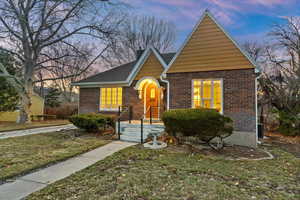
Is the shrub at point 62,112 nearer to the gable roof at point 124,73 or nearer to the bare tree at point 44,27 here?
the bare tree at point 44,27

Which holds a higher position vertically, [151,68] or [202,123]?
[151,68]

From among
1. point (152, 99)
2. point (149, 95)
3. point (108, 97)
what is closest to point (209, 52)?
point (152, 99)

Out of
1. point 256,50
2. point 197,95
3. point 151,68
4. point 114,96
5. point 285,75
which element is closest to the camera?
point 197,95

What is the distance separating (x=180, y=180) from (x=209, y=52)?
693cm

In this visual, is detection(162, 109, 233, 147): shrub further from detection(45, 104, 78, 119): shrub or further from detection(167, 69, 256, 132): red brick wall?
detection(45, 104, 78, 119): shrub

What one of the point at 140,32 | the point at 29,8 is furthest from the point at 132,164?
the point at 140,32

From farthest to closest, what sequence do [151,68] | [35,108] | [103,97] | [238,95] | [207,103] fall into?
[35,108]
[103,97]
[151,68]
[207,103]
[238,95]

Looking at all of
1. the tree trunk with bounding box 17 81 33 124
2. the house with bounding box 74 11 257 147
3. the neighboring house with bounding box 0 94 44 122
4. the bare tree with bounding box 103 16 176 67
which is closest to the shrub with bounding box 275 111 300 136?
the house with bounding box 74 11 257 147

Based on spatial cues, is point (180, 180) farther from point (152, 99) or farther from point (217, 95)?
point (152, 99)

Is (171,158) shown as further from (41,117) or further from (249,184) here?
(41,117)

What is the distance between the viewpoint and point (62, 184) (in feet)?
13.8

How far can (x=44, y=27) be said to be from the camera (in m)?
15.0

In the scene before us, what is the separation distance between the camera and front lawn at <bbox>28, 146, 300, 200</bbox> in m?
3.70

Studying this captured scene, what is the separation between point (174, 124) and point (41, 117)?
19926 mm
